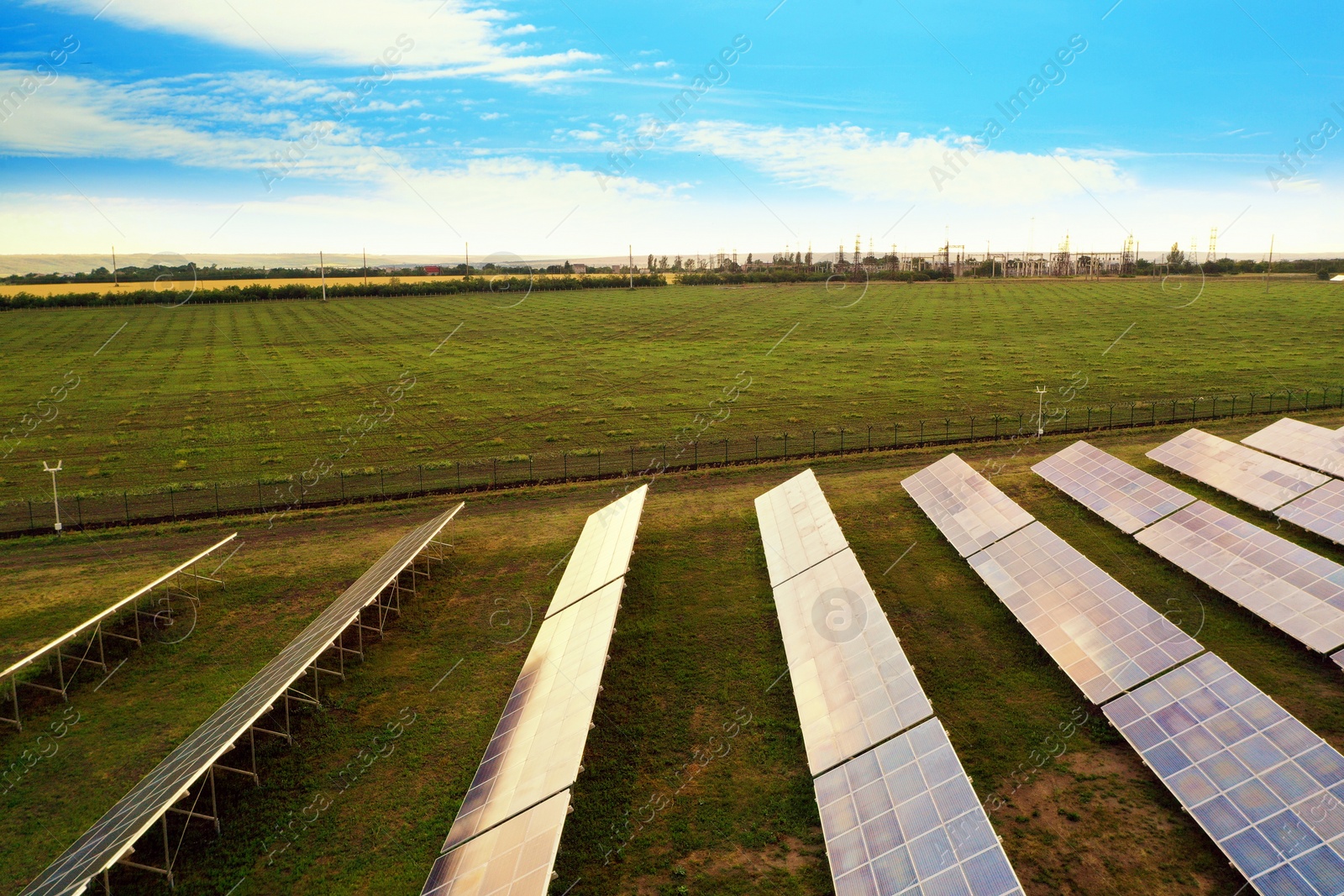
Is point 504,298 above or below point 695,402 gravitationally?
above

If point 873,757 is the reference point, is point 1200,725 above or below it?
below

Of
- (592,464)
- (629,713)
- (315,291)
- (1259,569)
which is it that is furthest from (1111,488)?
(315,291)

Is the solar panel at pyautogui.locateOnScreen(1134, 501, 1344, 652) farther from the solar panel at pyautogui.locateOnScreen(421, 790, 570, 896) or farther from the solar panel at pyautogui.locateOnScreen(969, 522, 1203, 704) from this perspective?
the solar panel at pyautogui.locateOnScreen(421, 790, 570, 896)

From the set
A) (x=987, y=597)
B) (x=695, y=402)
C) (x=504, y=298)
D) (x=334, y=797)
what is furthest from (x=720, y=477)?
(x=504, y=298)

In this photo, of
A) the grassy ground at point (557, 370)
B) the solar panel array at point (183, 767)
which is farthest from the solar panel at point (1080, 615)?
the grassy ground at point (557, 370)

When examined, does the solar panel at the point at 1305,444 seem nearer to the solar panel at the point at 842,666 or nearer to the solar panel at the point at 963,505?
the solar panel at the point at 963,505

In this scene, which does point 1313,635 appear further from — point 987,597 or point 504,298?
point 504,298

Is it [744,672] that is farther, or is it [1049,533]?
[1049,533]

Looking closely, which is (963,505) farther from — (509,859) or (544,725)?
(509,859)
